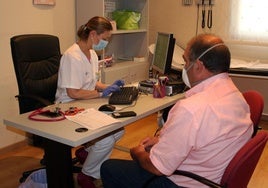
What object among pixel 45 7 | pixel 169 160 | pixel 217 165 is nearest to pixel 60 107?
pixel 169 160

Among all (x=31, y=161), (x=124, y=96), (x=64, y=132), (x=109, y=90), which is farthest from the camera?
(x=31, y=161)

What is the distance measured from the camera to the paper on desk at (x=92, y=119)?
1725mm

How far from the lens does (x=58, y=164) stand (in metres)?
1.87

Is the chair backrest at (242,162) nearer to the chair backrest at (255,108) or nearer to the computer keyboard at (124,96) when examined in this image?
the chair backrest at (255,108)

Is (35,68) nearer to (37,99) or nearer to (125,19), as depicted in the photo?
(37,99)

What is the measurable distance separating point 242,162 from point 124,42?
126 inches

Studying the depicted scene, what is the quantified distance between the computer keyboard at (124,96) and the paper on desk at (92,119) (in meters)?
0.22

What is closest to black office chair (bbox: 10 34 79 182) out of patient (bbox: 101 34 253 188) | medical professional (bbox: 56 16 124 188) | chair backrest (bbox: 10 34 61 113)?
chair backrest (bbox: 10 34 61 113)

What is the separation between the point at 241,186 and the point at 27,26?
241cm

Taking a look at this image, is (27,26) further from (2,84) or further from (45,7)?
(2,84)

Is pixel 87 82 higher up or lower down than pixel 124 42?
lower down

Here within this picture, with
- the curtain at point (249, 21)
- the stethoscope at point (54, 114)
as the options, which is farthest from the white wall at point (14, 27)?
the curtain at point (249, 21)

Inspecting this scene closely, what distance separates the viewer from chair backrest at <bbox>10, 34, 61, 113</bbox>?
7.68 ft

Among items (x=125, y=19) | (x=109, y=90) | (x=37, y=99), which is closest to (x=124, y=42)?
(x=125, y=19)
